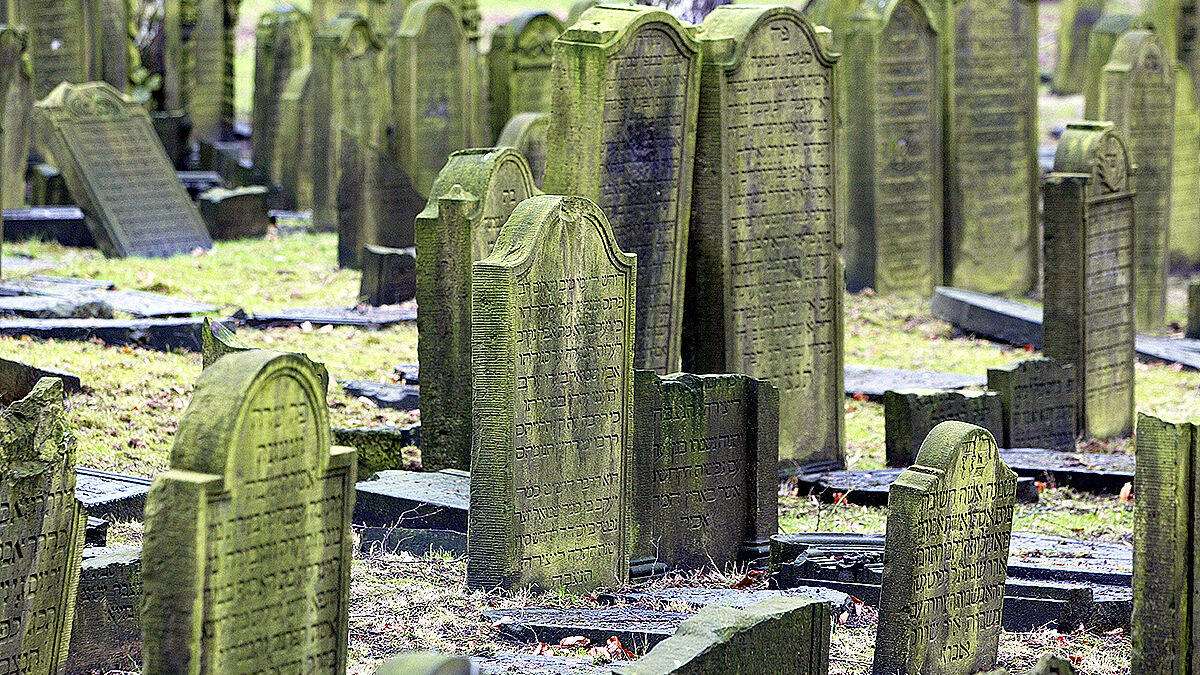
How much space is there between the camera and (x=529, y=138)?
1276cm

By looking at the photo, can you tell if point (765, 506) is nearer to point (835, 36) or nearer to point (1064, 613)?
point (1064, 613)

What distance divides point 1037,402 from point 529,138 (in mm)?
3916

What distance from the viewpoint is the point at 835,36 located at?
57.0ft

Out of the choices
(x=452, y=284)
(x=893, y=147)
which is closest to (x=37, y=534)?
(x=452, y=284)

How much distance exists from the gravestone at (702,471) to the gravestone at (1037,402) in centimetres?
273

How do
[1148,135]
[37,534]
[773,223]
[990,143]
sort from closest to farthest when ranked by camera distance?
[37,534], [773,223], [1148,135], [990,143]

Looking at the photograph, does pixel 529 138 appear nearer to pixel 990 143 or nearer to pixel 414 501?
pixel 414 501

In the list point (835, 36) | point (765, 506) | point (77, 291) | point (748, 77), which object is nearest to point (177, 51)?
point (835, 36)

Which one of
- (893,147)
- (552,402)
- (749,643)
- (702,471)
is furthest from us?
(893,147)

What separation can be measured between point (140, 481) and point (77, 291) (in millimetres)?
5137

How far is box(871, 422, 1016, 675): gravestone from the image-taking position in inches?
250

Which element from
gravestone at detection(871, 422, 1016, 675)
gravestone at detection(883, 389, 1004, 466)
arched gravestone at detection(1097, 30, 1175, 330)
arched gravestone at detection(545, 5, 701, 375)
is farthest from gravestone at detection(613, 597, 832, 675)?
arched gravestone at detection(1097, 30, 1175, 330)

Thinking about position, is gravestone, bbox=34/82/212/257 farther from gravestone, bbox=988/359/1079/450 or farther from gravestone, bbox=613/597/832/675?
gravestone, bbox=613/597/832/675

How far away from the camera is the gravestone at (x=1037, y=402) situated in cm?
1065
